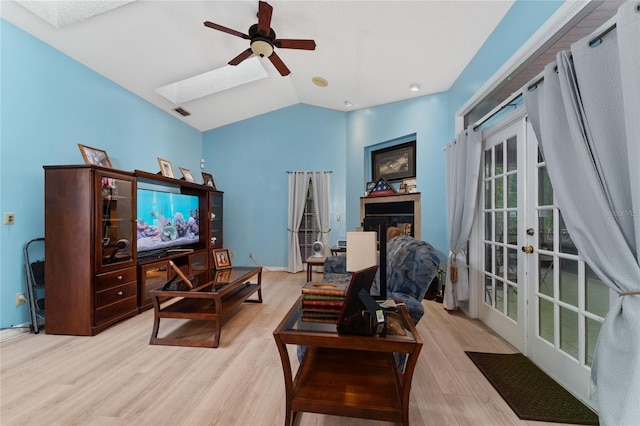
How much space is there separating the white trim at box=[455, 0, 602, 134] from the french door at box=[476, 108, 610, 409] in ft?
1.24

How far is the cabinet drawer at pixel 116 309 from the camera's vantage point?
7.68 feet

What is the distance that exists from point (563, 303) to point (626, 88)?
50.3 inches

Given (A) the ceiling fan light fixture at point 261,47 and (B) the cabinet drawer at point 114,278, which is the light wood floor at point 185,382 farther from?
(A) the ceiling fan light fixture at point 261,47

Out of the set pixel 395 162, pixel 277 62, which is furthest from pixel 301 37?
pixel 395 162

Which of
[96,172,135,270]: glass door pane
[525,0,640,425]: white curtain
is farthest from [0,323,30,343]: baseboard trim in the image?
[525,0,640,425]: white curtain

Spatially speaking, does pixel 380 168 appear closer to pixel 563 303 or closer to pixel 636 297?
pixel 563 303

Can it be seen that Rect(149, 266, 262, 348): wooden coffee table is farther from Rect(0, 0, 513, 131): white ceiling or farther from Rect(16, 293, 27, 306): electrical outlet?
Rect(0, 0, 513, 131): white ceiling

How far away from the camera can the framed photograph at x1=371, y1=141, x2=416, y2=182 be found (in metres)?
4.01

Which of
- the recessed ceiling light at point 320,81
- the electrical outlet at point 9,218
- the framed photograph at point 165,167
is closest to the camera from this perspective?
the electrical outlet at point 9,218

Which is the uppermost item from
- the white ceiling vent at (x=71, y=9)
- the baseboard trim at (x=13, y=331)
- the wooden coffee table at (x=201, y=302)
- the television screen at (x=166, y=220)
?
the white ceiling vent at (x=71, y=9)

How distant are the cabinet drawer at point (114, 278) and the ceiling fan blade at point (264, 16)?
9.04ft

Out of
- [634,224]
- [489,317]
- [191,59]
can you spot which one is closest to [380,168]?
[489,317]

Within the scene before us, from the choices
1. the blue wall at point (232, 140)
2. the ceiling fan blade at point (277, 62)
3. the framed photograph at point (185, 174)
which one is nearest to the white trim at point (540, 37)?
the blue wall at point (232, 140)

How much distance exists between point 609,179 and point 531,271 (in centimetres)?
100
